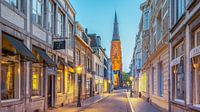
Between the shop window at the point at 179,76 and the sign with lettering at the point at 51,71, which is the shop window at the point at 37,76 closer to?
the sign with lettering at the point at 51,71

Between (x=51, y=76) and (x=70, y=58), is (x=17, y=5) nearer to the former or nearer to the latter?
(x=51, y=76)

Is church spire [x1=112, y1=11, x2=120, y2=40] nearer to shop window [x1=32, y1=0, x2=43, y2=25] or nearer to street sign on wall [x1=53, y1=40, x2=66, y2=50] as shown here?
street sign on wall [x1=53, y1=40, x2=66, y2=50]

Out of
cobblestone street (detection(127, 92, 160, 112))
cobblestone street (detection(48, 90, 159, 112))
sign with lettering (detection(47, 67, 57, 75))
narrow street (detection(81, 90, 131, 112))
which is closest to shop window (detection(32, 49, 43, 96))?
sign with lettering (detection(47, 67, 57, 75))

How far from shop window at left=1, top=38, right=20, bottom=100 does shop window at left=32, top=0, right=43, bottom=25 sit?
4228 millimetres

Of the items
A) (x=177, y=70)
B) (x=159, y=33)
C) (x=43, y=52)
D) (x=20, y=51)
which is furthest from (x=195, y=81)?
(x=159, y=33)

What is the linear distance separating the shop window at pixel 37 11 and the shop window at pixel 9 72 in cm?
423

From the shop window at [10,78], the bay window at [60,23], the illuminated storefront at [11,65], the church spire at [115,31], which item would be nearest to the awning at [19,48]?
the illuminated storefront at [11,65]

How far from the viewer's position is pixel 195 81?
496 inches

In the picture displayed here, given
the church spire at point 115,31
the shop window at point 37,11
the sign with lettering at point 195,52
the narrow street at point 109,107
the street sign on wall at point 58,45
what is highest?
the church spire at point 115,31

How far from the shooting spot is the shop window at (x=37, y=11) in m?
19.9

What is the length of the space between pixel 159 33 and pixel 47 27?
365 inches

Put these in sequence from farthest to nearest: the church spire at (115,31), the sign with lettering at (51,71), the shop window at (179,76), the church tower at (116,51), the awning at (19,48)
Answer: the church spire at (115,31) < the church tower at (116,51) < the sign with lettering at (51,71) < the shop window at (179,76) < the awning at (19,48)

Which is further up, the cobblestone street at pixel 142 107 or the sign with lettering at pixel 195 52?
the sign with lettering at pixel 195 52

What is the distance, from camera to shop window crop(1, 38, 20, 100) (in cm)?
1502
